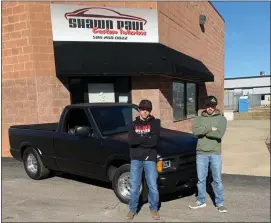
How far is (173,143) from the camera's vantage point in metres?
5.16

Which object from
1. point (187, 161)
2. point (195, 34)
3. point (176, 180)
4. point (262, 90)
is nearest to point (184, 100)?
point (195, 34)

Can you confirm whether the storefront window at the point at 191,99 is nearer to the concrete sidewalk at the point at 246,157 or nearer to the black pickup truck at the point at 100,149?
the concrete sidewalk at the point at 246,157

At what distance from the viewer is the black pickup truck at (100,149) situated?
4.89 m

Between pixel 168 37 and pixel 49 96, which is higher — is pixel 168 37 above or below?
above

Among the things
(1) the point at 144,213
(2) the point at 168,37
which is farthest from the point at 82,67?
(1) the point at 144,213

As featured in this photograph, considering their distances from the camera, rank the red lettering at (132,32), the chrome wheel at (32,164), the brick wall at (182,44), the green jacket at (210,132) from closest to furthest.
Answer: the green jacket at (210,132)
the chrome wheel at (32,164)
the red lettering at (132,32)
the brick wall at (182,44)

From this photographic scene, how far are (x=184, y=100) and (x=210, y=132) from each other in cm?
969

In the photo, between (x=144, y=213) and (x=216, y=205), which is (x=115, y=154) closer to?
(x=144, y=213)

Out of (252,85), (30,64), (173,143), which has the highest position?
(30,64)

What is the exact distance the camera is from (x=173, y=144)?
16.8 feet

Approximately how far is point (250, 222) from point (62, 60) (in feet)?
23.8

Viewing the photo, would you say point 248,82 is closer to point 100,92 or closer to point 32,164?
point 100,92

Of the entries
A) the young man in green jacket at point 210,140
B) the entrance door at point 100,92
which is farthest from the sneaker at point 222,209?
the entrance door at point 100,92

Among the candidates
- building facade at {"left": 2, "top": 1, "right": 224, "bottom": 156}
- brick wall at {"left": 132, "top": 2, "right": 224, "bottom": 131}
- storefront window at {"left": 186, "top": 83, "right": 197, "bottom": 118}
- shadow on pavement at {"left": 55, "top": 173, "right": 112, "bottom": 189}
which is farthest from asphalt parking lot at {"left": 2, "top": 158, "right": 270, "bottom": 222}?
storefront window at {"left": 186, "top": 83, "right": 197, "bottom": 118}
